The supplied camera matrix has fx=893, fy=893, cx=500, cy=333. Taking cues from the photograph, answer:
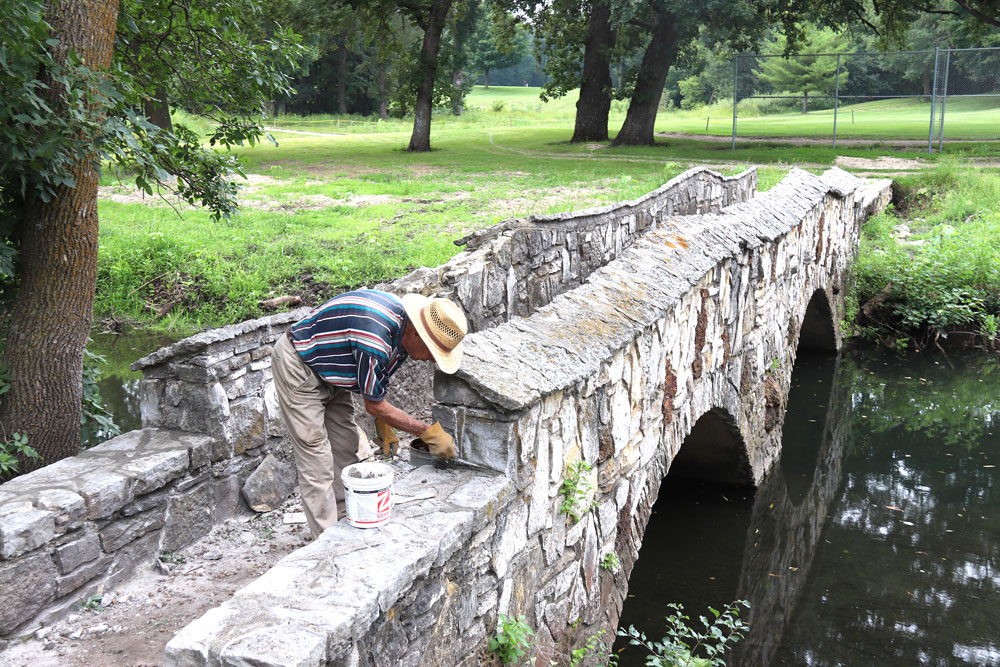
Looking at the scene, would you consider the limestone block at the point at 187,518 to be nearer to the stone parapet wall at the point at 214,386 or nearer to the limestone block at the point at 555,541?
the stone parapet wall at the point at 214,386

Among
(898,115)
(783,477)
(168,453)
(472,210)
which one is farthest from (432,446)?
(898,115)

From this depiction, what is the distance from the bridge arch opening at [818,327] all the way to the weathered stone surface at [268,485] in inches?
357

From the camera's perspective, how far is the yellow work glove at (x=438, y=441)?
3523mm

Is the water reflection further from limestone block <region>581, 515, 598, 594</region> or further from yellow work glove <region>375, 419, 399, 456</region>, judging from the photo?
limestone block <region>581, 515, 598, 594</region>

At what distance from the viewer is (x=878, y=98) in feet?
72.3

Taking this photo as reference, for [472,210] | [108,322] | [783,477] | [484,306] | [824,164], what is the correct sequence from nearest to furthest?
[484,306] < [783,477] < [108,322] < [472,210] < [824,164]

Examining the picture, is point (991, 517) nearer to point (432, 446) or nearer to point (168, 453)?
point (432, 446)

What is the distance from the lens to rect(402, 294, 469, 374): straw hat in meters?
3.49

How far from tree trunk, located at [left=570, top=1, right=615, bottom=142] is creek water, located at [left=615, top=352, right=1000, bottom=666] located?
13.3 meters

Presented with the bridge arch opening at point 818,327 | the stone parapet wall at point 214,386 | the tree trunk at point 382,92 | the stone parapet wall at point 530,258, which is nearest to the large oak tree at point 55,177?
the stone parapet wall at point 214,386

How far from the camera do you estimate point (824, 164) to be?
18.1 meters

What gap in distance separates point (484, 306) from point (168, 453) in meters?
2.40

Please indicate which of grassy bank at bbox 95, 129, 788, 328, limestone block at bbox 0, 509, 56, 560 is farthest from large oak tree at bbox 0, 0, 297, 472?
grassy bank at bbox 95, 129, 788, 328

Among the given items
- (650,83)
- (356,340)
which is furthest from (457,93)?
(356,340)
